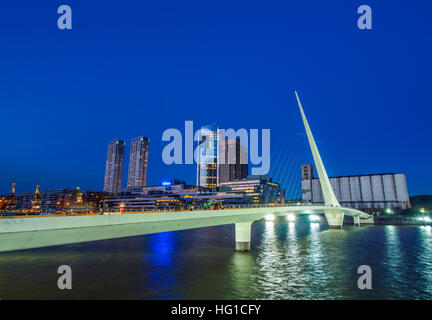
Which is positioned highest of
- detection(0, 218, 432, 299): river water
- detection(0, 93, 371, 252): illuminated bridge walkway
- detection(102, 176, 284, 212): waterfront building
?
detection(102, 176, 284, 212): waterfront building

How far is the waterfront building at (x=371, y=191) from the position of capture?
126 m

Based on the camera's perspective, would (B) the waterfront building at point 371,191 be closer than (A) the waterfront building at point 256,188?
Yes

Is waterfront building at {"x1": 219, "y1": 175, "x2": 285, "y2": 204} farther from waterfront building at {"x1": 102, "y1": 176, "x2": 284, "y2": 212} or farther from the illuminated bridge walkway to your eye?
the illuminated bridge walkway

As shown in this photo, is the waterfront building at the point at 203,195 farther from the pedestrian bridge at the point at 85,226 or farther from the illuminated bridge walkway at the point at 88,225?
the pedestrian bridge at the point at 85,226

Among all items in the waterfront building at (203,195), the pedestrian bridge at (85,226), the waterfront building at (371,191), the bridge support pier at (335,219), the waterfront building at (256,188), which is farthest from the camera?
the waterfront building at (256,188)

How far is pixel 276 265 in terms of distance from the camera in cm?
2717

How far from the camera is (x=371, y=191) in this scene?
136 meters

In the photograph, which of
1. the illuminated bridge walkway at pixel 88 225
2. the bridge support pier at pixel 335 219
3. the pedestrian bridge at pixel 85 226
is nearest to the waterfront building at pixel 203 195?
the bridge support pier at pixel 335 219

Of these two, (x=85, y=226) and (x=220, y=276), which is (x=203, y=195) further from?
(x=85, y=226)

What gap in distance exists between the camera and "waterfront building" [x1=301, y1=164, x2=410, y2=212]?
125938mm

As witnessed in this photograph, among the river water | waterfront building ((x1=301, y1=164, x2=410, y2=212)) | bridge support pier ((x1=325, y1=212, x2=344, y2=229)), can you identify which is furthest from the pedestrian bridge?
waterfront building ((x1=301, y1=164, x2=410, y2=212))

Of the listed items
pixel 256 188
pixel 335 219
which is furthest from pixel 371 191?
pixel 335 219
